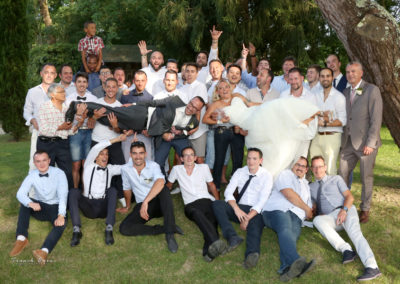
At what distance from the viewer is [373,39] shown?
6027mm

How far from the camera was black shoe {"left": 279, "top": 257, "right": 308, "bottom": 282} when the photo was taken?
4520 millimetres

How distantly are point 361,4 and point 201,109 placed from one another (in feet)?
10.4

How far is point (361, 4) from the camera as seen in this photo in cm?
618

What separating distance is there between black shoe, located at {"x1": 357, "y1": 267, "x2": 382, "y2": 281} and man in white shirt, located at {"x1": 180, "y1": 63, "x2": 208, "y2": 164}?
3.23m

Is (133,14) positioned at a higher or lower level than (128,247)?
higher

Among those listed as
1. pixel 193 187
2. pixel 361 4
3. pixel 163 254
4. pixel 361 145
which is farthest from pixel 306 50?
pixel 163 254

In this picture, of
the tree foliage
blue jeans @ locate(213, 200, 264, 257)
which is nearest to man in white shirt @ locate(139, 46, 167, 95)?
blue jeans @ locate(213, 200, 264, 257)

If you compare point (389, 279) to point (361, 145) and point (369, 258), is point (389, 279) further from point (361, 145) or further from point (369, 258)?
point (361, 145)

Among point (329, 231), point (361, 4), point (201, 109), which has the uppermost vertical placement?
point (361, 4)

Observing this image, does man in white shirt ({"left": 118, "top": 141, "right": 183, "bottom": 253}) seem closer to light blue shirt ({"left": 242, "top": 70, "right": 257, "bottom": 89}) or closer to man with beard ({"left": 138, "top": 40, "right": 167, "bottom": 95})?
man with beard ({"left": 138, "top": 40, "right": 167, "bottom": 95})

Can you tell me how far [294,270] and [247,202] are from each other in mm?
1352

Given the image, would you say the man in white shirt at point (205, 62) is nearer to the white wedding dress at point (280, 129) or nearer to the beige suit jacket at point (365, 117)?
the white wedding dress at point (280, 129)

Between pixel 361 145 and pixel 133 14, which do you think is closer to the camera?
pixel 361 145

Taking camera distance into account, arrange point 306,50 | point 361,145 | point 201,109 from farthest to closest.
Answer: point 306,50, point 201,109, point 361,145
